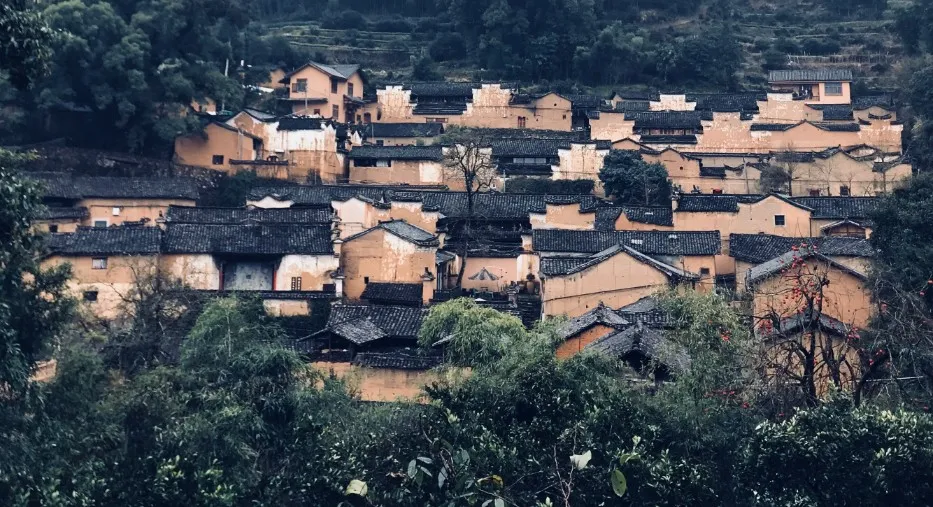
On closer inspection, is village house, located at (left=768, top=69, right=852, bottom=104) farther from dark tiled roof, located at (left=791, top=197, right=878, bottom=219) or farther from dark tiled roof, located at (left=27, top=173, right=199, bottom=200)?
dark tiled roof, located at (left=27, top=173, right=199, bottom=200)

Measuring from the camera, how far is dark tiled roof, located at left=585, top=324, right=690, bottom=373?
61.1ft

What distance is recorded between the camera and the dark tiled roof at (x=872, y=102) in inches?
1697

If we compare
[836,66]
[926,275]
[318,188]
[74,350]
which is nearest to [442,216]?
[318,188]

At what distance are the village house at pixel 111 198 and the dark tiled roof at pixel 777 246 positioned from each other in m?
14.8

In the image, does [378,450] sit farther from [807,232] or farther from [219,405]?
[807,232]

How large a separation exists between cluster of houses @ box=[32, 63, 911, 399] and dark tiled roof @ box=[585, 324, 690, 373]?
5cm

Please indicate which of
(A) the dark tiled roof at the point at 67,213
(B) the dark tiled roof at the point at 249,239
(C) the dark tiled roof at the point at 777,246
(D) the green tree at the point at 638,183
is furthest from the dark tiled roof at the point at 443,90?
(C) the dark tiled roof at the point at 777,246

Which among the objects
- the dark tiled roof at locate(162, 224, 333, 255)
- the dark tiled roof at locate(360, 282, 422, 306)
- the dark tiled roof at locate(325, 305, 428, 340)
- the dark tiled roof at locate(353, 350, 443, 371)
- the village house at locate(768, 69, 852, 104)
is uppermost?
the village house at locate(768, 69, 852, 104)

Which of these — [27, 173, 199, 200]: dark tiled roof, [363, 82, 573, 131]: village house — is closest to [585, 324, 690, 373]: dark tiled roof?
[27, 173, 199, 200]: dark tiled roof

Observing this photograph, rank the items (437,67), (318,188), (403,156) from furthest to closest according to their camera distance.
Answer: (437,67) < (403,156) < (318,188)

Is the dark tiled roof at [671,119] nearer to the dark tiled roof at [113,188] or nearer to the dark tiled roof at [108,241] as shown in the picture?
the dark tiled roof at [113,188]

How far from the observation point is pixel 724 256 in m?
29.3

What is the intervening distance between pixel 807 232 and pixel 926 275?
1080cm

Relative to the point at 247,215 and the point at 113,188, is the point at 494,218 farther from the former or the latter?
the point at 113,188
